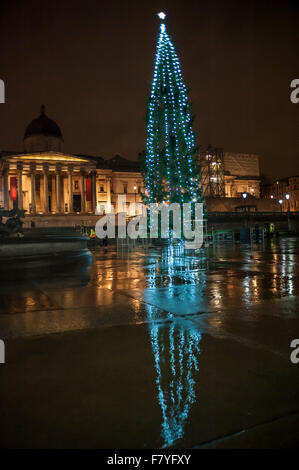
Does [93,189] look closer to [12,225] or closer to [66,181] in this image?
[66,181]

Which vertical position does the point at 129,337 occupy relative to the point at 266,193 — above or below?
below

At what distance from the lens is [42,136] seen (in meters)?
79.6

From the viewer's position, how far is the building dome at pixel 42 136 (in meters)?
79.4

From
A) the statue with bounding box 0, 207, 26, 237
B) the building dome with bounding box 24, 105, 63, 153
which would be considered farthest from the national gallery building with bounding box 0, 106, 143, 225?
the statue with bounding box 0, 207, 26, 237

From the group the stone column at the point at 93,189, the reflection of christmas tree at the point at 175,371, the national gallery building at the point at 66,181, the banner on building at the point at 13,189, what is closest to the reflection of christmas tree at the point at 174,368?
the reflection of christmas tree at the point at 175,371

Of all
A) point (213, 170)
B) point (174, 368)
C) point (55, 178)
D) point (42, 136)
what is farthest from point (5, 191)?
point (174, 368)

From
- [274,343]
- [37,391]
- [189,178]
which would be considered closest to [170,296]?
[274,343]

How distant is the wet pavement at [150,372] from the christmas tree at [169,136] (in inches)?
1040

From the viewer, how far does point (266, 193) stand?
146 m

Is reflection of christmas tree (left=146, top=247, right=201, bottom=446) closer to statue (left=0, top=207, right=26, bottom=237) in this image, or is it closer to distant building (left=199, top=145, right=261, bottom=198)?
statue (left=0, top=207, right=26, bottom=237)

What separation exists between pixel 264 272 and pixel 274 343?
715 centimetres

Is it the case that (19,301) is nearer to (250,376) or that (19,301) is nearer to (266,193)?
(250,376)

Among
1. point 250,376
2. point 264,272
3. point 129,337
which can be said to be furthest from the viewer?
point 264,272

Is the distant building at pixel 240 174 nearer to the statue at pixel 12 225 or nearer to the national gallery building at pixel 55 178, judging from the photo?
the national gallery building at pixel 55 178
